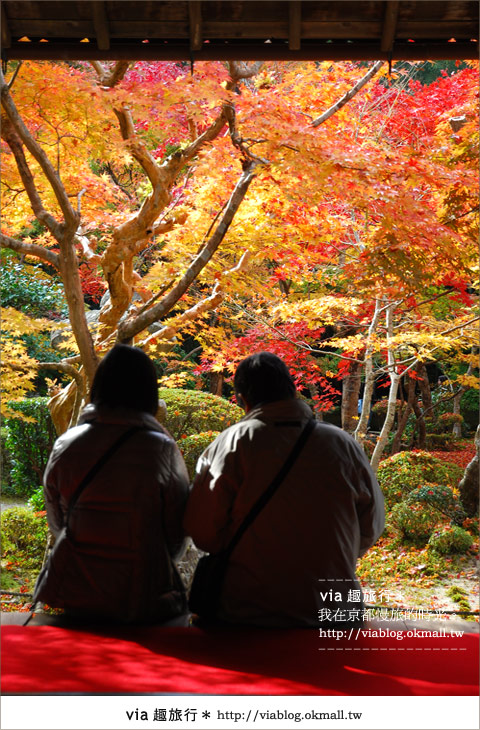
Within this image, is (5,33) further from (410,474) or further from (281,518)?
(410,474)

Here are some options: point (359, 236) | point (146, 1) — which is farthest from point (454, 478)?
point (146, 1)

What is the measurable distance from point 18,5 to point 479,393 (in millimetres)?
9532

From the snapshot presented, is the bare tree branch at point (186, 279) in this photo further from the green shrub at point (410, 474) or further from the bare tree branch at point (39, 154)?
the green shrub at point (410, 474)

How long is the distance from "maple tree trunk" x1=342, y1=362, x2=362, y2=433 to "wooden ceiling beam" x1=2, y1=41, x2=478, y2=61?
6.50m

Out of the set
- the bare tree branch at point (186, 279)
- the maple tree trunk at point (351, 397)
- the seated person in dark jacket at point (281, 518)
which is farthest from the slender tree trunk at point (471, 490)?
the seated person in dark jacket at point (281, 518)

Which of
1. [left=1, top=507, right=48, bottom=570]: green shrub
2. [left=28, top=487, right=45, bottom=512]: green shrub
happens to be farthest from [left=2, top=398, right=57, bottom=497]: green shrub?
[left=1, top=507, right=48, bottom=570]: green shrub

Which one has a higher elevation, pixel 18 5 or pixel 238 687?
pixel 18 5

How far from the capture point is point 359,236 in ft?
23.1

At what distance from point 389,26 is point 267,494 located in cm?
199

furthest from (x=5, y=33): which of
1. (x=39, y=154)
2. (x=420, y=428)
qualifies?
(x=420, y=428)

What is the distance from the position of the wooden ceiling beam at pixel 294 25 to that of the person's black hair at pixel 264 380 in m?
1.45

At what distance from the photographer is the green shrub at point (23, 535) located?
21.7ft

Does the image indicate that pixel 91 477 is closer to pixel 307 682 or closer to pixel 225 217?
pixel 307 682

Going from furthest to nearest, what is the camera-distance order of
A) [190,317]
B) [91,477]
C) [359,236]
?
[359,236] → [190,317] → [91,477]
